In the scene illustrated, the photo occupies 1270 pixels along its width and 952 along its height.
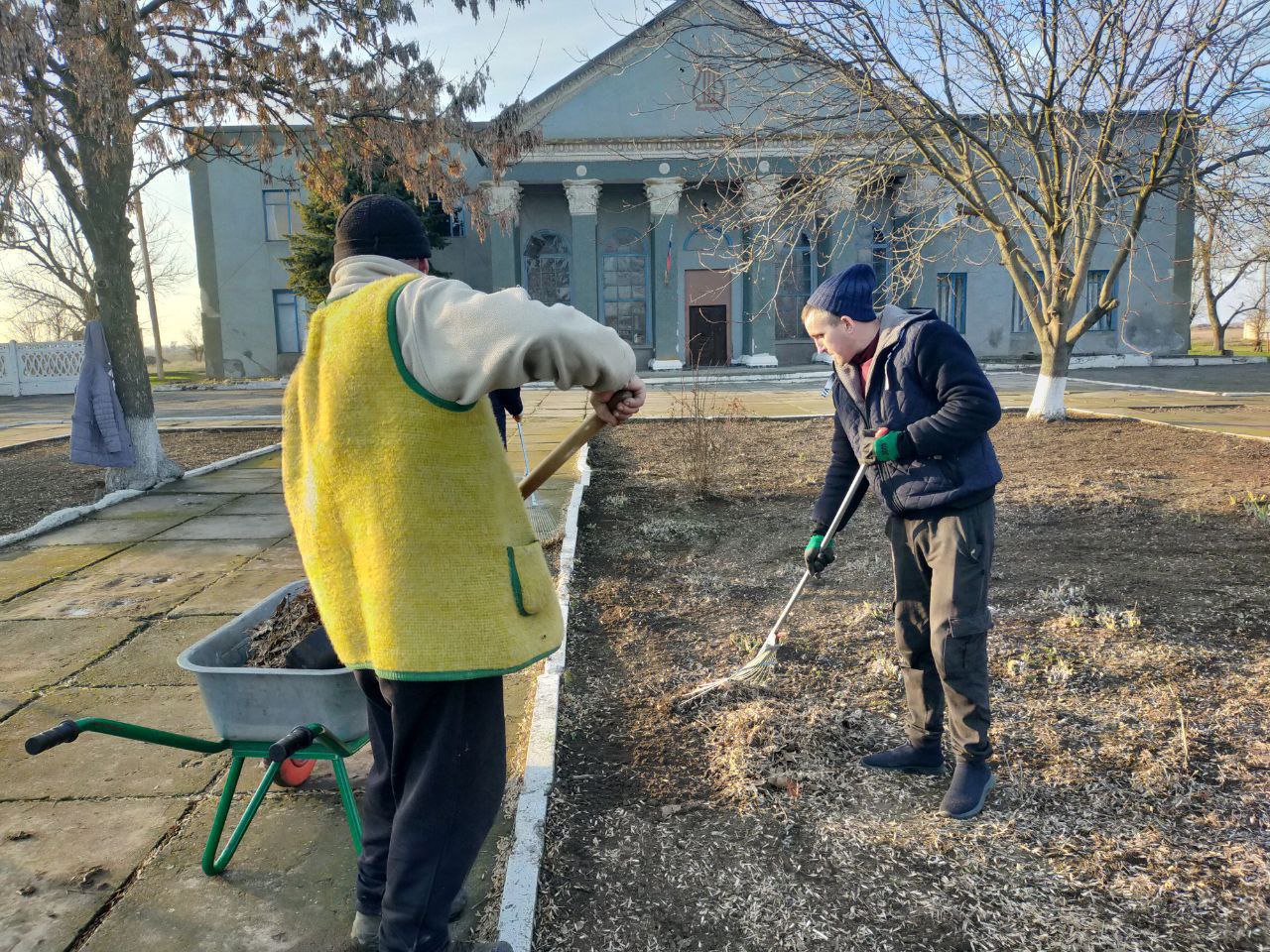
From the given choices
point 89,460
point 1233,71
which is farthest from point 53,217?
point 1233,71

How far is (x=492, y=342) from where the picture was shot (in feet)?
5.60

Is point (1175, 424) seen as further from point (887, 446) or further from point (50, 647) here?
point (50, 647)

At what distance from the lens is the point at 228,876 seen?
2.72 m

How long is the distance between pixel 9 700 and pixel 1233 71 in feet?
38.1

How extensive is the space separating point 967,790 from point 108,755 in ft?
10.5

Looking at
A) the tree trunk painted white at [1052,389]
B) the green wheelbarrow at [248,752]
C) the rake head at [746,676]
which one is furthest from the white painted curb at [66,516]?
the tree trunk painted white at [1052,389]

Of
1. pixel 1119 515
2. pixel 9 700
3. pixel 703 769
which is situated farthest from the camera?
pixel 1119 515

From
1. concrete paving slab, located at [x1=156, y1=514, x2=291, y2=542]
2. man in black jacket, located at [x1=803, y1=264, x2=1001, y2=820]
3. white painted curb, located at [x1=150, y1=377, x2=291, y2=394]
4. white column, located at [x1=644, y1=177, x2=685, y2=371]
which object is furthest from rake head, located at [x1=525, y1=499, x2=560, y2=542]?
white painted curb, located at [x1=150, y1=377, x2=291, y2=394]

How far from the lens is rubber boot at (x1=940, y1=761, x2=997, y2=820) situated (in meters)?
2.89

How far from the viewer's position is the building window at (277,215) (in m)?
29.3

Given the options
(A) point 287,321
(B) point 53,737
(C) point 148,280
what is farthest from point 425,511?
(C) point 148,280

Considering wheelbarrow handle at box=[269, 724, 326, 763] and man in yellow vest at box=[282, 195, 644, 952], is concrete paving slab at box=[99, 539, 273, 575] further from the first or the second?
man in yellow vest at box=[282, 195, 644, 952]

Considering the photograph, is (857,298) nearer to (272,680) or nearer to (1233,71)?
(272,680)

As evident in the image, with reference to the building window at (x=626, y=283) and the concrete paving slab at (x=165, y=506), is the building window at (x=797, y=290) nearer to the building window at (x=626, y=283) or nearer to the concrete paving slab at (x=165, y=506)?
the building window at (x=626, y=283)
